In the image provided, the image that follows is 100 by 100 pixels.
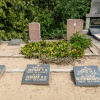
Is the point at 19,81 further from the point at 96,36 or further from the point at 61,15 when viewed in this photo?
the point at 61,15

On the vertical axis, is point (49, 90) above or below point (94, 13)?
below

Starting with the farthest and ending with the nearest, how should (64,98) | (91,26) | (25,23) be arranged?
1. (91,26)
2. (25,23)
3. (64,98)

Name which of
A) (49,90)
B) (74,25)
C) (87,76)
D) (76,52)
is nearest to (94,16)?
(74,25)

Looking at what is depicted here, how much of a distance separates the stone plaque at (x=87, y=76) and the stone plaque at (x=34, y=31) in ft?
13.4

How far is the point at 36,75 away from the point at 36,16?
5.92 metres

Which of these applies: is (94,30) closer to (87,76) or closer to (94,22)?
(94,22)

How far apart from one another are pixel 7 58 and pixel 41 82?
2442 millimetres

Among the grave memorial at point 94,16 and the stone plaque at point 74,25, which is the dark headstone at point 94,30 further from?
the stone plaque at point 74,25

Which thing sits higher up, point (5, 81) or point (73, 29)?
point (73, 29)

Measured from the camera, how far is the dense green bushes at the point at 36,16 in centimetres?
896

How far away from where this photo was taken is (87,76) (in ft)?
14.2

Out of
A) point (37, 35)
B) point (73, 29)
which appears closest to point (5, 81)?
point (37, 35)

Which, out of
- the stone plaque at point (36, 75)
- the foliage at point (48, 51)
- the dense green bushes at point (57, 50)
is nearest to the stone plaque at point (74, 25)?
the dense green bushes at point (57, 50)

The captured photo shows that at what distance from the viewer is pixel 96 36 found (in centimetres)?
855
